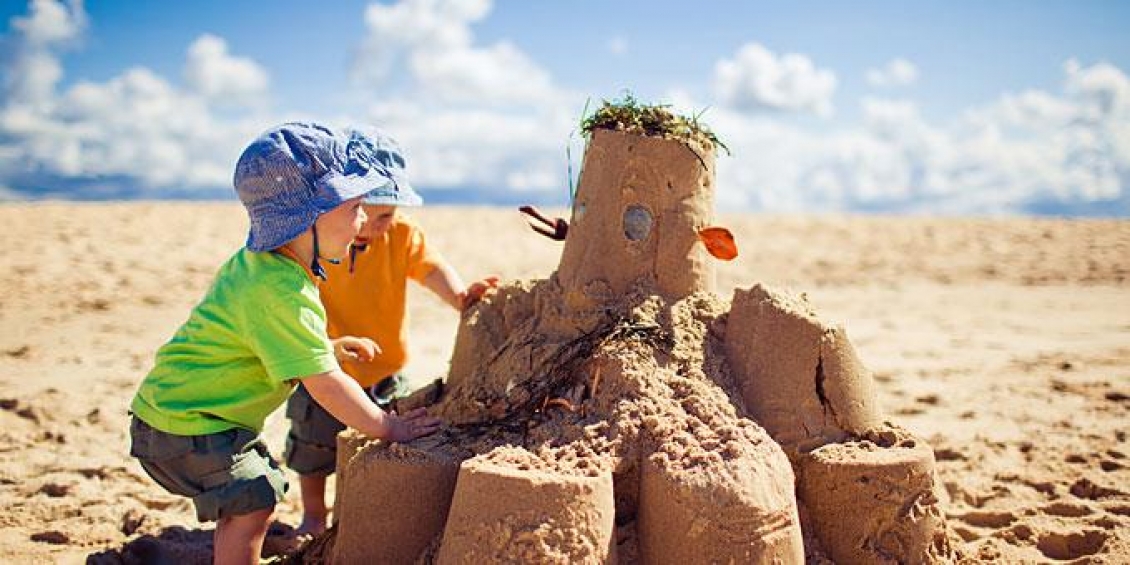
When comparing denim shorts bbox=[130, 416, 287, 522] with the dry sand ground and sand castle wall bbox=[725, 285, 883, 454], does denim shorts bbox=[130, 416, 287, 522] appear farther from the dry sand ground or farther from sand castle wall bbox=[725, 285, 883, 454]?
sand castle wall bbox=[725, 285, 883, 454]

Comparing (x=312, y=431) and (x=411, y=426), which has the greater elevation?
(x=411, y=426)

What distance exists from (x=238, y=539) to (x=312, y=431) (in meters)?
0.98

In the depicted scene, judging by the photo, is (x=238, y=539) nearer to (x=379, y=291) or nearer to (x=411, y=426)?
(x=411, y=426)

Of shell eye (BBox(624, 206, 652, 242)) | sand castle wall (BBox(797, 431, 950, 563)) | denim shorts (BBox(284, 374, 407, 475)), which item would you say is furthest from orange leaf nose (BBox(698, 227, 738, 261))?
denim shorts (BBox(284, 374, 407, 475))

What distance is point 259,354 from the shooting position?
2.35 meters

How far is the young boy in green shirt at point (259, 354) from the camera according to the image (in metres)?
2.32

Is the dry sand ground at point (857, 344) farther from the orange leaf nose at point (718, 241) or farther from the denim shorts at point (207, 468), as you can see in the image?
the orange leaf nose at point (718, 241)

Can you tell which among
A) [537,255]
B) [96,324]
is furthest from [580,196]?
[537,255]

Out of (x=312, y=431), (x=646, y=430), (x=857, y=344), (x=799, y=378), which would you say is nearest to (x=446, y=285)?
(x=312, y=431)

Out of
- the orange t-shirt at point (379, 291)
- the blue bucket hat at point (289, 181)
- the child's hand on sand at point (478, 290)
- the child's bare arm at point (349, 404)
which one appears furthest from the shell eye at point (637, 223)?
the orange t-shirt at point (379, 291)

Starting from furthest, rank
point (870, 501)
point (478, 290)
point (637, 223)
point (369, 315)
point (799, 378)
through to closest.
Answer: point (369, 315)
point (478, 290)
point (637, 223)
point (799, 378)
point (870, 501)

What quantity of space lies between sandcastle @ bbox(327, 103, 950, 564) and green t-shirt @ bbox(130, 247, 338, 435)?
342 mm

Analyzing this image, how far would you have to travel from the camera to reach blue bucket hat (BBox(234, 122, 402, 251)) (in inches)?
91.0

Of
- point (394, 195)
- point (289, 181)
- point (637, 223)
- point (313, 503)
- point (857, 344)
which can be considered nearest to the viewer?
point (289, 181)
